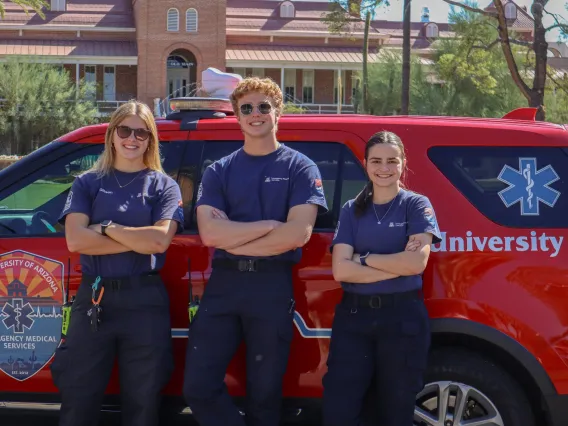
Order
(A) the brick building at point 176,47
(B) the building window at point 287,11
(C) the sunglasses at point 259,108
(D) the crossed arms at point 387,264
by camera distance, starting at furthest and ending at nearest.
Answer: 1. (B) the building window at point 287,11
2. (A) the brick building at point 176,47
3. (C) the sunglasses at point 259,108
4. (D) the crossed arms at point 387,264

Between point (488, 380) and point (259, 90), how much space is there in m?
1.77

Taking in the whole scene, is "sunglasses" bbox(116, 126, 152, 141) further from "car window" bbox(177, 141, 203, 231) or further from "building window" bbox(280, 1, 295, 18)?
"building window" bbox(280, 1, 295, 18)

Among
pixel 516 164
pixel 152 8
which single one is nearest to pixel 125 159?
pixel 516 164

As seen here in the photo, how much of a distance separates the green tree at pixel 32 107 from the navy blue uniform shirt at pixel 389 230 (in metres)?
36.7

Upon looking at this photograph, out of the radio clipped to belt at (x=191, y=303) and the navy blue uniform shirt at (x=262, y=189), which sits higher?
the navy blue uniform shirt at (x=262, y=189)

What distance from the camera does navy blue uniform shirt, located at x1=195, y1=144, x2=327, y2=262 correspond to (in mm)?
3758

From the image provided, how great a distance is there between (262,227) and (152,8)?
164ft

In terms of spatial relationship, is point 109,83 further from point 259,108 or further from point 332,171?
point 259,108

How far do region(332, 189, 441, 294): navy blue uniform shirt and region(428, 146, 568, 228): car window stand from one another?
0.34m

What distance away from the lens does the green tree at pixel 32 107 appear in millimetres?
38000

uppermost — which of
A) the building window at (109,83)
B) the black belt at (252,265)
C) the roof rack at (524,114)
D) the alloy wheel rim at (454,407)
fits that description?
the building window at (109,83)

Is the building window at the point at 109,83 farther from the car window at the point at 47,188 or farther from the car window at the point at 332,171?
the car window at the point at 332,171

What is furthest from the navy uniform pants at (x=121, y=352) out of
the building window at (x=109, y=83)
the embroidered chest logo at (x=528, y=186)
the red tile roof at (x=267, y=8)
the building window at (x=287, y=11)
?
the building window at (x=287, y=11)

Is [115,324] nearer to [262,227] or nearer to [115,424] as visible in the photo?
[262,227]
